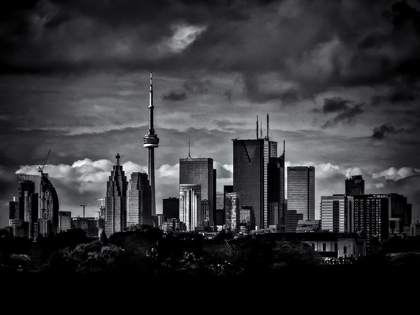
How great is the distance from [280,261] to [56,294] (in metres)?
54.3

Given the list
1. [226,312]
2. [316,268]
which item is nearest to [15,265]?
[316,268]

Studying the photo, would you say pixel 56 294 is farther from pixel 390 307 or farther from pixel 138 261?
pixel 390 307

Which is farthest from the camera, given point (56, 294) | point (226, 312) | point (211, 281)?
point (211, 281)

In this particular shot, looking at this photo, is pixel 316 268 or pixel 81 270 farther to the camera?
pixel 316 268

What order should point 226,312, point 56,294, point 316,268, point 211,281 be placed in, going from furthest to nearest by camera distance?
1. point 316,268
2. point 211,281
3. point 56,294
4. point 226,312

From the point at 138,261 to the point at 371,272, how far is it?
40874 millimetres

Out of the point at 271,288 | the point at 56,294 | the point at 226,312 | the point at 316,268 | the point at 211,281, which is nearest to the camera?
the point at 226,312

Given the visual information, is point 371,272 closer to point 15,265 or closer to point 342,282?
point 342,282

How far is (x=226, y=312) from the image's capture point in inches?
5300

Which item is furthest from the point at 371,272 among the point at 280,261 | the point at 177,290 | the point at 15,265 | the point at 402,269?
the point at 15,265

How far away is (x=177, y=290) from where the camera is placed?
158m

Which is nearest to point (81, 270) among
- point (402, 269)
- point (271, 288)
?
point (271, 288)

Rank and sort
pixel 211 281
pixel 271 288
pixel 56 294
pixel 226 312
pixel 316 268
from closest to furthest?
pixel 226 312 → pixel 56 294 → pixel 271 288 → pixel 211 281 → pixel 316 268

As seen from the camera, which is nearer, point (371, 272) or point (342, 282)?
point (342, 282)
